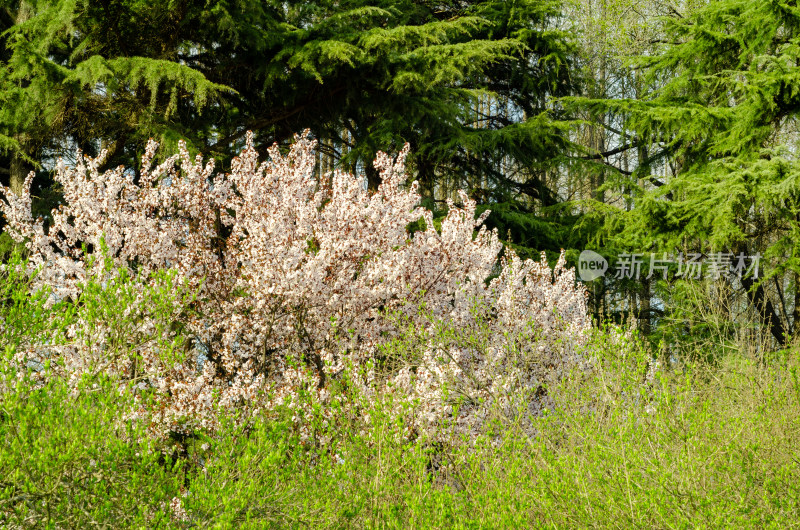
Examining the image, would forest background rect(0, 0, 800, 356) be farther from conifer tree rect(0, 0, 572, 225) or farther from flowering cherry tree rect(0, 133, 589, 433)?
flowering cherry tree rect(0, 133, 589, 433)

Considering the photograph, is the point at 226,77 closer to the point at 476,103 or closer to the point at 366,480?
the point at 476,103

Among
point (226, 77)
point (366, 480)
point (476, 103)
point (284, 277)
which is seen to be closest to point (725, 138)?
point (476, 103)

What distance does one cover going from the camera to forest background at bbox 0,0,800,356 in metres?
9.32

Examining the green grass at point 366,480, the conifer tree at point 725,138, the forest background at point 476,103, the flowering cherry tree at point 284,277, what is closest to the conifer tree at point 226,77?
the forest background at point 476,103

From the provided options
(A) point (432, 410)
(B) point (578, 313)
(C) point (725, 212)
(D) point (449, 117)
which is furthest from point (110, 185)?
(C) point (725, 212)

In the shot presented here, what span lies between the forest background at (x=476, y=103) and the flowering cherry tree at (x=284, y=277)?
5.36 feet

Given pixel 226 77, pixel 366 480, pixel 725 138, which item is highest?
pixel 226 77

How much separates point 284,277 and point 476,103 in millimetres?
8564

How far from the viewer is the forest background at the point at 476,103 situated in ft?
30.6

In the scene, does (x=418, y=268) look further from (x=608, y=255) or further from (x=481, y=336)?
(x=608, y=255)

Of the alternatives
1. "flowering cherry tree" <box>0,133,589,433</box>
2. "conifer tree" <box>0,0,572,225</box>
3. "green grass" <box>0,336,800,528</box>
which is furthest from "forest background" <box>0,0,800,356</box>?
"green grass" <box>0,336,800,528</box>

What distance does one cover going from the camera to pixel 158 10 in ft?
30.9

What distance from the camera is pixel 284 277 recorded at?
6301 mm

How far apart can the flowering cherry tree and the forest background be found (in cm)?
163
